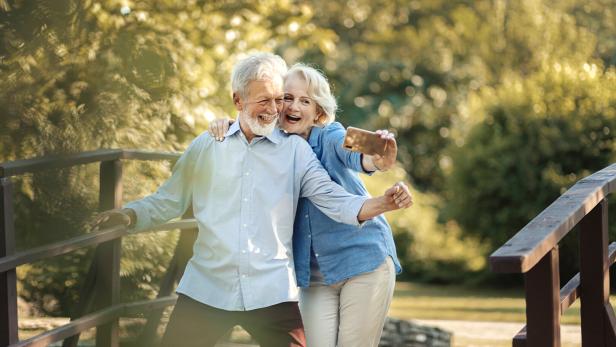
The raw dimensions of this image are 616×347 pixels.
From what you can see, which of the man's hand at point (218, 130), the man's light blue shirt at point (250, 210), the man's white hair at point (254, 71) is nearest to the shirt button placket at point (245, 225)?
the man's light blue shirt at point (250, 210)

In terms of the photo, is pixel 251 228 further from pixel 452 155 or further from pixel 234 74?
pixel 452 155

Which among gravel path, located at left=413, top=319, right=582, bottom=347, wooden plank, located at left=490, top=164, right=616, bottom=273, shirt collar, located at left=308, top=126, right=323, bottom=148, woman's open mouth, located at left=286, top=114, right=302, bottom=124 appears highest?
woman's open mouth, located at left=286, top=114, right=302, bottom=124

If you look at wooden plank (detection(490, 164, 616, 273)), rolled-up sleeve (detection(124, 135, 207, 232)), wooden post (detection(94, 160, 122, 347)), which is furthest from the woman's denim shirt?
wooden post (detection(94, 160, 122, 347))

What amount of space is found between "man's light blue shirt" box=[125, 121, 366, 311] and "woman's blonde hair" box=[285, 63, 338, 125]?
0.21 meters

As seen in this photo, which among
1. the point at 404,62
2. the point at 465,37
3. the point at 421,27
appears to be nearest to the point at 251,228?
the point at 465,37

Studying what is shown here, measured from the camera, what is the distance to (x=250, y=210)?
3.55 metres

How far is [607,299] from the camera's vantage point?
4344 millimetres

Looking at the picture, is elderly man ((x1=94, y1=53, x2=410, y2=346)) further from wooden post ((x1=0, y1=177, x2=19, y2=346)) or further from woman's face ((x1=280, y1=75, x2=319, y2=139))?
wooden post ((x1=0, y1=177, x2=19, y2=346))

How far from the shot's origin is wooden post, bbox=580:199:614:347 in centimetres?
431

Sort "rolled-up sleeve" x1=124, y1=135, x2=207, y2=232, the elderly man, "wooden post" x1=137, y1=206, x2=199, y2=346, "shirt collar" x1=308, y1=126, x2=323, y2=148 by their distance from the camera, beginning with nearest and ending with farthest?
1. the elderly man
2. "rolled-up sleeve" x1=124, y1=135, x2=207, y2=232
3. "shirt collar" x1=308, y1=126, x2=323, y2=148
4. "wooden post" x1=137, y1=206, x2=199, y2=346

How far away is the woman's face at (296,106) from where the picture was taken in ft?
12.4

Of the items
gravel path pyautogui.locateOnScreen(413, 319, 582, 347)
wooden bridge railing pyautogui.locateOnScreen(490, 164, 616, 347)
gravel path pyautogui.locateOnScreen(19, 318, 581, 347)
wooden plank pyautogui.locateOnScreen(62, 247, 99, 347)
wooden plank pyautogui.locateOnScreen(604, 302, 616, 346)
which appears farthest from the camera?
gravel path pyautogui.locateOnScreen(413, 319, 582, 347)

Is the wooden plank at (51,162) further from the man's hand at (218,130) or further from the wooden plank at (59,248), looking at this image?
the man's hand at (218,130)

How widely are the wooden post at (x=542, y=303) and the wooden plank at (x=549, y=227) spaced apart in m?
0.08
